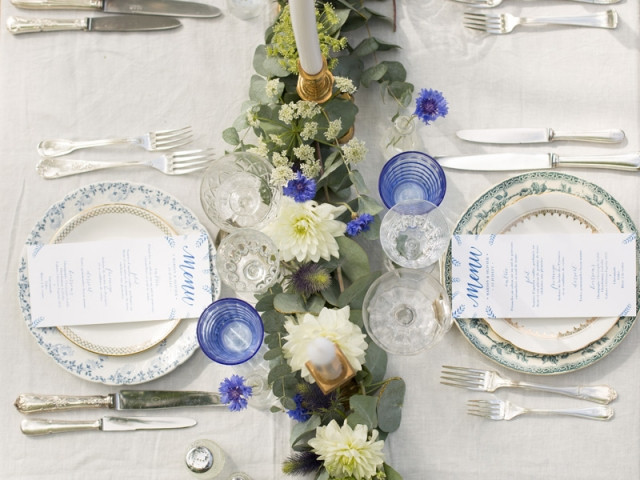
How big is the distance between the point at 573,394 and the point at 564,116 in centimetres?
37

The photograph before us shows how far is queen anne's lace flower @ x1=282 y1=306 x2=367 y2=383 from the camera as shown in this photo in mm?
692

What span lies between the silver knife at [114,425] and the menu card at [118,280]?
13cm

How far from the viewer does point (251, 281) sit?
790mm

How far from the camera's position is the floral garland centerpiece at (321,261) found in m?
0.72

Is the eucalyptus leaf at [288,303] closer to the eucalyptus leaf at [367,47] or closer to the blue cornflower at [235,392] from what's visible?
the blue cornflower at [235,392]

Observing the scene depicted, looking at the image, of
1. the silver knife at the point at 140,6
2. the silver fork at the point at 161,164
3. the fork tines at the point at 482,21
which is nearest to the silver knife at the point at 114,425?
the silver fork at the point at 161,164

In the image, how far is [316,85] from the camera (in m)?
0.72

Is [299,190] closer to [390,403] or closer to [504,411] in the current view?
[390,403]

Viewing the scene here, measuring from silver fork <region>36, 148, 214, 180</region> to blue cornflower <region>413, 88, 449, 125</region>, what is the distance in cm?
29

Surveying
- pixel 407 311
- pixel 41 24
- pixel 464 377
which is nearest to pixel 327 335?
pixel 407 311

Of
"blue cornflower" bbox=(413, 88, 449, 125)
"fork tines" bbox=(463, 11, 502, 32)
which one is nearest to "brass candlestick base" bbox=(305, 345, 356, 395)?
"blue cornflower" bbox=(413, 88, 449, 125)

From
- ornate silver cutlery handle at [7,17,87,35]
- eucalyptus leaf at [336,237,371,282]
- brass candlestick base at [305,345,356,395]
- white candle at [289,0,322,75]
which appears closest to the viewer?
white candle at [289,0,322,75]

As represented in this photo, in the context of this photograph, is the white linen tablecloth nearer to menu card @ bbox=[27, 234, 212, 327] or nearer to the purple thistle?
menu card @ bbox=[27, 234, 212, 327]

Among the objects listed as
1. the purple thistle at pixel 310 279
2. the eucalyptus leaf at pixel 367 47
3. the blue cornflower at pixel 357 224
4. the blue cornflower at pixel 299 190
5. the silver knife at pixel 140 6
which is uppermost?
the silver knife at pixel 140 6
